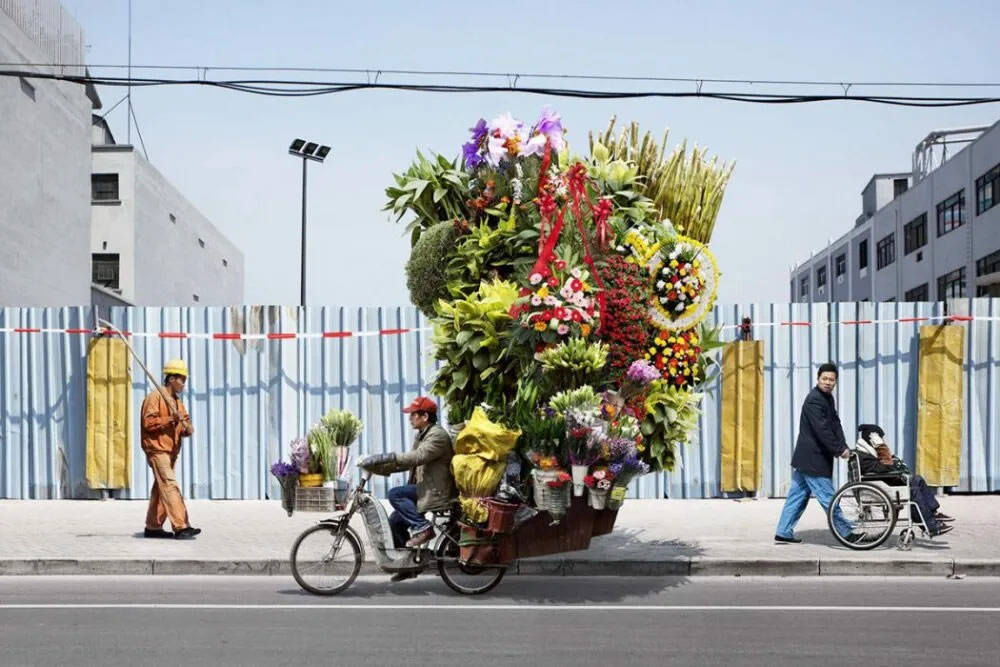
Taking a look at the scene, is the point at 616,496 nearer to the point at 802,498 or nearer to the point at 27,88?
the point at 802,498

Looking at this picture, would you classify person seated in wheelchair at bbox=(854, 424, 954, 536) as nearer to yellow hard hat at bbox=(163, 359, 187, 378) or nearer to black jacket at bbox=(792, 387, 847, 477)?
black jacket at bbox=(792, 387, 847, 477)

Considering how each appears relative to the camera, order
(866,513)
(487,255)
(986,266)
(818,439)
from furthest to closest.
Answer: (986,266)
(818,439)
(866,513)
(487,255)

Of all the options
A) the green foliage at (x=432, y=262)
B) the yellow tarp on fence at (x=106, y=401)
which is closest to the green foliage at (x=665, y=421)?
the green foliage at (x=432, y=262)

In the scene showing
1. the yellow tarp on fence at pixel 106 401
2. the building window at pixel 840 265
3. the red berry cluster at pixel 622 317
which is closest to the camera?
the red berry cluster at pixel 622 317

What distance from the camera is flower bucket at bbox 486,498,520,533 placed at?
8523 millimetres

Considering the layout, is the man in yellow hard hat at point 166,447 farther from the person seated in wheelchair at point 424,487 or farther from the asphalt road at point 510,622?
the person seated in wheelchair at point 424,487

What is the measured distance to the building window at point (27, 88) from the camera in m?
28.4

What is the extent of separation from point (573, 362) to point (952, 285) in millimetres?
41052

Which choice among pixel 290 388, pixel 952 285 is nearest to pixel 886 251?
pixel 952 285

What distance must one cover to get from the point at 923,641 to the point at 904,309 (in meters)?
8.57

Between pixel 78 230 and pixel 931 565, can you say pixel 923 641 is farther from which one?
pixel 78 230

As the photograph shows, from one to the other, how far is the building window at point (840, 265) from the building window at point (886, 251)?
9.10 meters

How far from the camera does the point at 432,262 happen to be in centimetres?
953

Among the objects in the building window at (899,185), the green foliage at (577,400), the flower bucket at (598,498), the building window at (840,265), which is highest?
the building window at (899,185)
